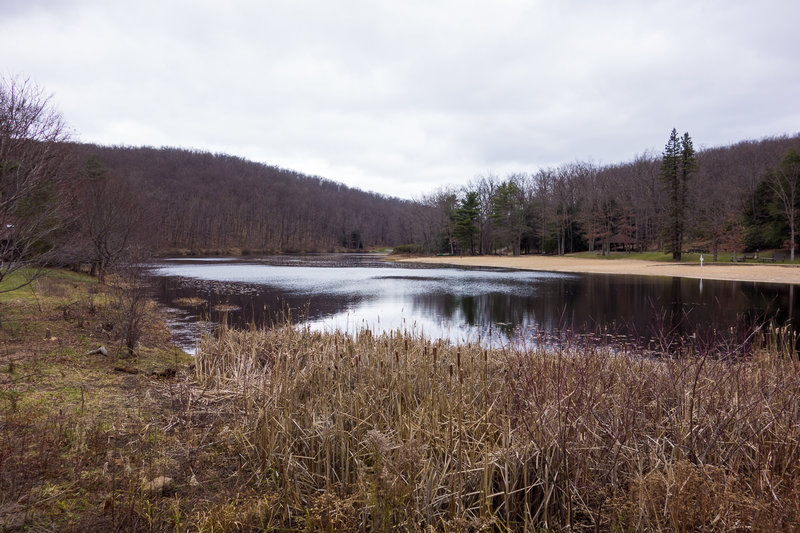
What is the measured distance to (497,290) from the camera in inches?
1003

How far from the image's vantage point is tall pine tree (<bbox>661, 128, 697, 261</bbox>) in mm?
50344

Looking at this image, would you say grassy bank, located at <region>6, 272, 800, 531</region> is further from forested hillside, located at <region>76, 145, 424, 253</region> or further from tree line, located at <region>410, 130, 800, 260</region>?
forested hillside, located at <region>76, 145, 424, 253</region>

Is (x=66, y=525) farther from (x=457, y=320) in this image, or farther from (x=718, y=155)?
(x=718, y=155)

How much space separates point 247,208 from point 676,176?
11352 centimetres

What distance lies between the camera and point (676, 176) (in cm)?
5225

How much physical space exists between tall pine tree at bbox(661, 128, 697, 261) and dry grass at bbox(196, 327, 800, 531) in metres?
53.8

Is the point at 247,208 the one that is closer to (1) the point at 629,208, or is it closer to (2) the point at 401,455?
(1) the point at 629,208

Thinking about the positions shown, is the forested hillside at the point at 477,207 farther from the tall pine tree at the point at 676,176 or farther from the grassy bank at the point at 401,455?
the grassy bank at the point at 401,455

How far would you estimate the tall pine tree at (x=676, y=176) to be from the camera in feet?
165

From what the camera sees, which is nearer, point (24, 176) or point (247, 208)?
point (24, 176)

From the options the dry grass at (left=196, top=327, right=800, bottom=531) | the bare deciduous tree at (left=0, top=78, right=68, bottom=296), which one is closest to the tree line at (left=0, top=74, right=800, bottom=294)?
the bare deciduous tree at (left=0, top=78, right=68, bottom=296)

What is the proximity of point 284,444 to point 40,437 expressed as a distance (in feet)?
7.26

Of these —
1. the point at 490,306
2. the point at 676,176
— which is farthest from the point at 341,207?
the point at 490,306

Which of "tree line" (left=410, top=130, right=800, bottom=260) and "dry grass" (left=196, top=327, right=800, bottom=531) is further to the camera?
"tree line" (left=410, top=130, right=800, bottom=260)
